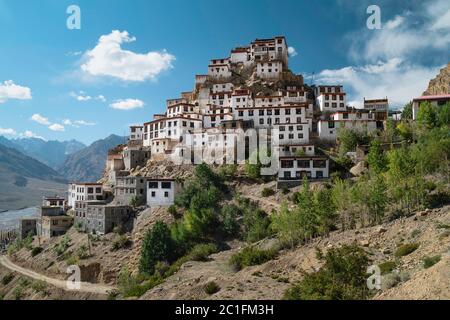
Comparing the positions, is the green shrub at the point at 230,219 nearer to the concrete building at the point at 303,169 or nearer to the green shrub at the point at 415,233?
the concrete building at the point at 303,169

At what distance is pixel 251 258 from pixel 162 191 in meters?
27.0

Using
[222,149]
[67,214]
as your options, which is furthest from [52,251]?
[222,149]

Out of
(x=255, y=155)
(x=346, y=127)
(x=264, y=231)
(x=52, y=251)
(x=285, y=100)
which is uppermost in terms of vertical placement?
(x=285, y=100)

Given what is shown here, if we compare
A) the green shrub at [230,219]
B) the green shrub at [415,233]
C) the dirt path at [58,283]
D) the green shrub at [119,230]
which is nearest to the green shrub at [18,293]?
the dirt path at [58,283]

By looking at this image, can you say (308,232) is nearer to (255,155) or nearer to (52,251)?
(255,155)

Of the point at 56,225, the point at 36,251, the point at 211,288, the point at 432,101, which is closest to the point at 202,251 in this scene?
the point at 211,288

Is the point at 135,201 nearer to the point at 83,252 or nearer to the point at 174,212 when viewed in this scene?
the point at 174,212

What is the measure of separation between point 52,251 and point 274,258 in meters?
39.8

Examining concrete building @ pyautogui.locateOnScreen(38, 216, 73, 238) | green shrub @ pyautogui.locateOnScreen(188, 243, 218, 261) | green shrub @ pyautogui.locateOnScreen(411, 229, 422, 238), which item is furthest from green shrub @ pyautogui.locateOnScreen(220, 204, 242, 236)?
concrete building @ pyautogui.locateOnScreen(38, 216, 73, 238)

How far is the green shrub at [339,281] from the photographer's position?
21.9m

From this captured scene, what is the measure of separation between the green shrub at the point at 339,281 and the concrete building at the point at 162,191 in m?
37.7

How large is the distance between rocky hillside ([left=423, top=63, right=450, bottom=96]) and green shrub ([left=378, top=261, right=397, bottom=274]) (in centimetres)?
7524

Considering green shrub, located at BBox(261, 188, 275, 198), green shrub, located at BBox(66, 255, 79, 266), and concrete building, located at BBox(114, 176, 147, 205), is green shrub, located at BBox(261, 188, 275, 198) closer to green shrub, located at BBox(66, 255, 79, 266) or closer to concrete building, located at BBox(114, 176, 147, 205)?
concrete building, located at BBox(114, 176, 147, 205)

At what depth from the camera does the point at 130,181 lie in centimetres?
6366
